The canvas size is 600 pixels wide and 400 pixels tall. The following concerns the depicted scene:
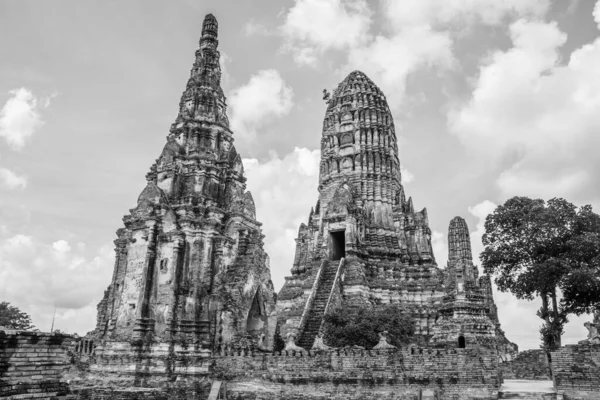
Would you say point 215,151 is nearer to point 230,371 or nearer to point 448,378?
point 230,371

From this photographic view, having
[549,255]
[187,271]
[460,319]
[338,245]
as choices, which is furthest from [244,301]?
[549,255]

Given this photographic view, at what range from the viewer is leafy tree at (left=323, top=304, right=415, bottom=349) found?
2159cm

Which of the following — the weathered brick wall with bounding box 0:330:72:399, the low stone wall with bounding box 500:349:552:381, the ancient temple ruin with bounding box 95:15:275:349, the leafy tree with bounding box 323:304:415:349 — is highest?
the ancient temple ruin with bounding box 95:15:275:349

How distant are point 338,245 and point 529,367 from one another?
1231cm

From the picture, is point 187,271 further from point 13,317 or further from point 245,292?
point 13,317

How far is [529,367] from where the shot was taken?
2653 cm

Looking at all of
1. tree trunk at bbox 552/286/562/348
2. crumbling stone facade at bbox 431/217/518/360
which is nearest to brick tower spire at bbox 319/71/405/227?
crumbling stone facade at bbox 431/217/518/360

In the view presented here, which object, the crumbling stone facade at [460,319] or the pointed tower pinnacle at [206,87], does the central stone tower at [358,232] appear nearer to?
the crumbling stone facade at [460,319]

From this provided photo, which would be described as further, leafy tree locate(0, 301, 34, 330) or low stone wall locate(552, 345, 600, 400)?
leafy tree locate(0, 301, 34, 330)

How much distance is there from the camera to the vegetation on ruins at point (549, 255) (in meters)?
23.1

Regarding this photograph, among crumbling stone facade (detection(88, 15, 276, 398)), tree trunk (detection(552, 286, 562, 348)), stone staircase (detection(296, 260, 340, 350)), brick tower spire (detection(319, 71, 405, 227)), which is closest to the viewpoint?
crumbling stone facade (detection(88, 15, 276, 398))

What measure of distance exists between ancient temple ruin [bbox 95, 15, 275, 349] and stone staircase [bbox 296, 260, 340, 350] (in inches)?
68.9

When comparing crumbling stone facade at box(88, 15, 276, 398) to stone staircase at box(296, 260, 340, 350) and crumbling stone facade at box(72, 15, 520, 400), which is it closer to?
crumbling stone facade at box(72, 15, 520, 400)

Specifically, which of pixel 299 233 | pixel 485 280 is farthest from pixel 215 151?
pixel 485 280
